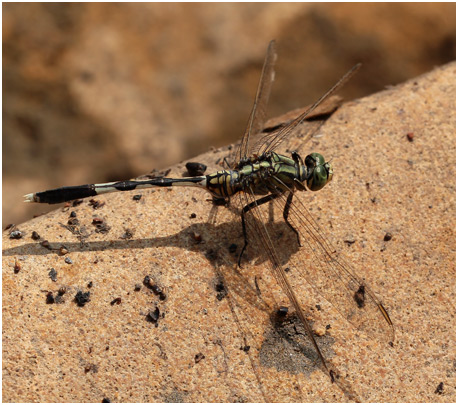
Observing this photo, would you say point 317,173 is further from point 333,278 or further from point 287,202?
point 333,278

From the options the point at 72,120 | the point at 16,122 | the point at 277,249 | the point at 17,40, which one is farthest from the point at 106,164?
the point at 277,249

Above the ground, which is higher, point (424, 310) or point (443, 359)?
point (424, 310)

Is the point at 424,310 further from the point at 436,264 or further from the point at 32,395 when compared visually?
the point at 32,395

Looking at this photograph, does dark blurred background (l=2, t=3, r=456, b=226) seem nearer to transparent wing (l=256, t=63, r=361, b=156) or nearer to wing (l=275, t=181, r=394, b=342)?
transparent wing (l=256, t=63, r=361, b=156)

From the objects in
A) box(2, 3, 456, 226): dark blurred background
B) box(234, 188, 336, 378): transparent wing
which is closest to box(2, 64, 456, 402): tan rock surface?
box(234, 188, 336, 378): transparent wing

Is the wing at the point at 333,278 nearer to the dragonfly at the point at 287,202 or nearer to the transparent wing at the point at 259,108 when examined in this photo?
the dragonfly at the point at 287,202

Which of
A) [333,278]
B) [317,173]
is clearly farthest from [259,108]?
[333,278]
